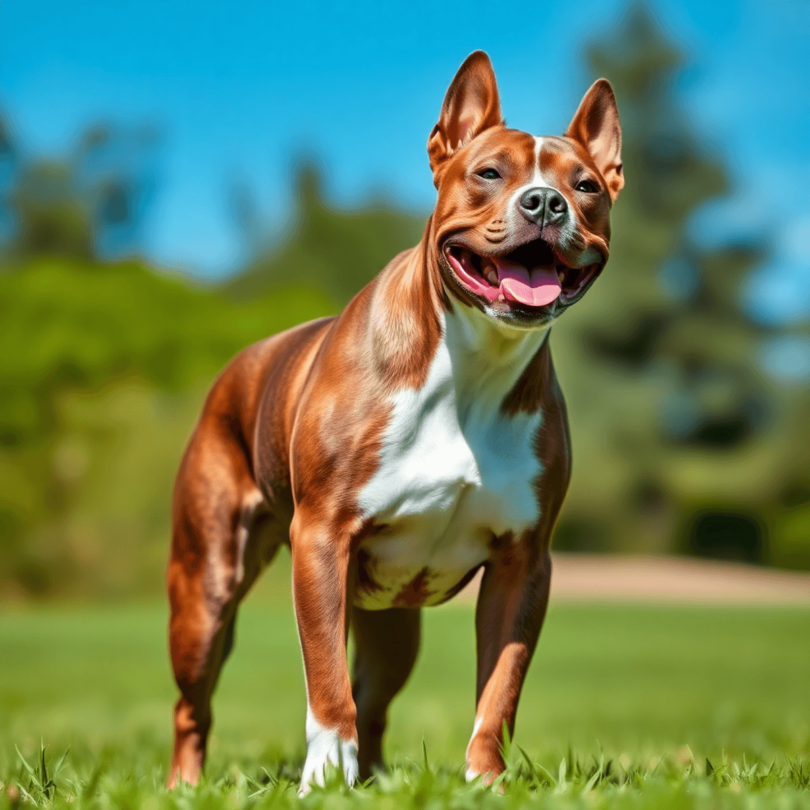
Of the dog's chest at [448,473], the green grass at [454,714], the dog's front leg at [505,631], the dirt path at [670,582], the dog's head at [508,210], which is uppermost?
the dog's head at [508,210]

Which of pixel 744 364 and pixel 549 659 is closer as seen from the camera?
pixel 549 659

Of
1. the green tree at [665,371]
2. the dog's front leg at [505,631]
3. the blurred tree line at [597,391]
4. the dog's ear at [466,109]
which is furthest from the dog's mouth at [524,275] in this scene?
the green tree at [665,371]

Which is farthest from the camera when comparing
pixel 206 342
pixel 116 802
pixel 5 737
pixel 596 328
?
pixel 596 328

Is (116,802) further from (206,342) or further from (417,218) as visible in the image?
(417,218)

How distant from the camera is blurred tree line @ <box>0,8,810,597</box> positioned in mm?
21609

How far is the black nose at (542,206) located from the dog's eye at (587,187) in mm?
254

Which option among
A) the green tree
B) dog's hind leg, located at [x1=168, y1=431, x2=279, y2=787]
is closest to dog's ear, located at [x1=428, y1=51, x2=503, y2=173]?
dog's hind leg, located at [x1=168, y1=431, x2=279, y2=787]

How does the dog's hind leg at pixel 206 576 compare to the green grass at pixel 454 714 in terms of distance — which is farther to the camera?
the dog's hind leg at pixel 206 576

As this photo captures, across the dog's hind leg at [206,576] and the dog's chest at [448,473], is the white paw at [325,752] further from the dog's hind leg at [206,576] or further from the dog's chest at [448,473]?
the dog's hind leg at [206,576]

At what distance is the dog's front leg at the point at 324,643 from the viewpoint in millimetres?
3498

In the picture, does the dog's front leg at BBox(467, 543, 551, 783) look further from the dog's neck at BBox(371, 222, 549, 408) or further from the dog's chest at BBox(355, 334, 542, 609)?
the dog's neck at BBox(371, 222, 549, 408)

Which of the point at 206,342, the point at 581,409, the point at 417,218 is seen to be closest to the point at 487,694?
the point at 206,342

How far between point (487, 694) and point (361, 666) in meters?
1.36

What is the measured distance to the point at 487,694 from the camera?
373cm
